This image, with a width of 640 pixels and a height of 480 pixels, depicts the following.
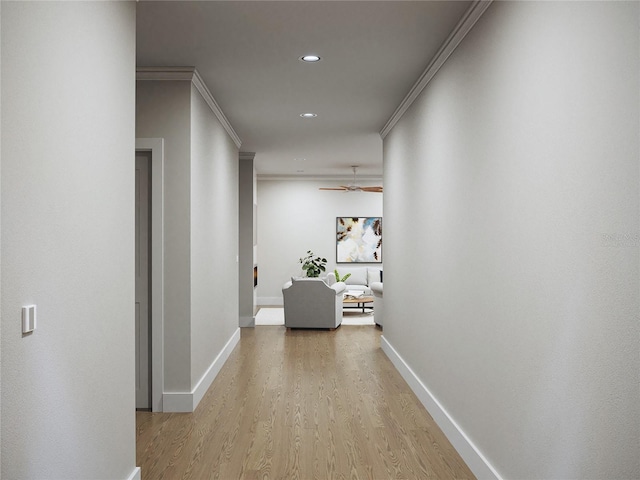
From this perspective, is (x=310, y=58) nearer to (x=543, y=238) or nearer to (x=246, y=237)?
(x=543, y=238)

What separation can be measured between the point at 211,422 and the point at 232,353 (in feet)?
8.12

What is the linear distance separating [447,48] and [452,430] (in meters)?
2.49

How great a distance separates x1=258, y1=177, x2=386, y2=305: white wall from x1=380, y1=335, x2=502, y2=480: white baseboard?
20.4 feet

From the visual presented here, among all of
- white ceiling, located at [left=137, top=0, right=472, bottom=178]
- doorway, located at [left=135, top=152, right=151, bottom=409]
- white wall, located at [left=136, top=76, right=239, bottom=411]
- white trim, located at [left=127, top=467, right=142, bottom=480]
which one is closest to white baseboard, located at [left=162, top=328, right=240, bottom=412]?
white wall, located at [left=136, top=76, right=239, bottom=411]

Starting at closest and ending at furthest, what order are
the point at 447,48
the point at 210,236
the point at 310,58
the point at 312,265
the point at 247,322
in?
the point at 447,48 < the point at 310,58 < the point at 210,236 < the point at 247,322 < the point at 312,265

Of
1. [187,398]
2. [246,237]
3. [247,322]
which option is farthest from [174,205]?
[247,322]

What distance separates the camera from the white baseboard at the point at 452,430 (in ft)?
9.62

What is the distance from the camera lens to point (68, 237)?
6.56 feet

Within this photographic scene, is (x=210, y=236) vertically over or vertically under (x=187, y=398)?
over

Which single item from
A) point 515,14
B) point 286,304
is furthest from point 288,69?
point 286,304

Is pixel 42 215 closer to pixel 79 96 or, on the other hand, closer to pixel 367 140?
pixel 79 96

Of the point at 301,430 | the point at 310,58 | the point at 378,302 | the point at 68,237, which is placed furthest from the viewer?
the point at 378,302

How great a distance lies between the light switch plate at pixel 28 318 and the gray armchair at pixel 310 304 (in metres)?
6.34

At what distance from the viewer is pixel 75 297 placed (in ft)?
6.75
